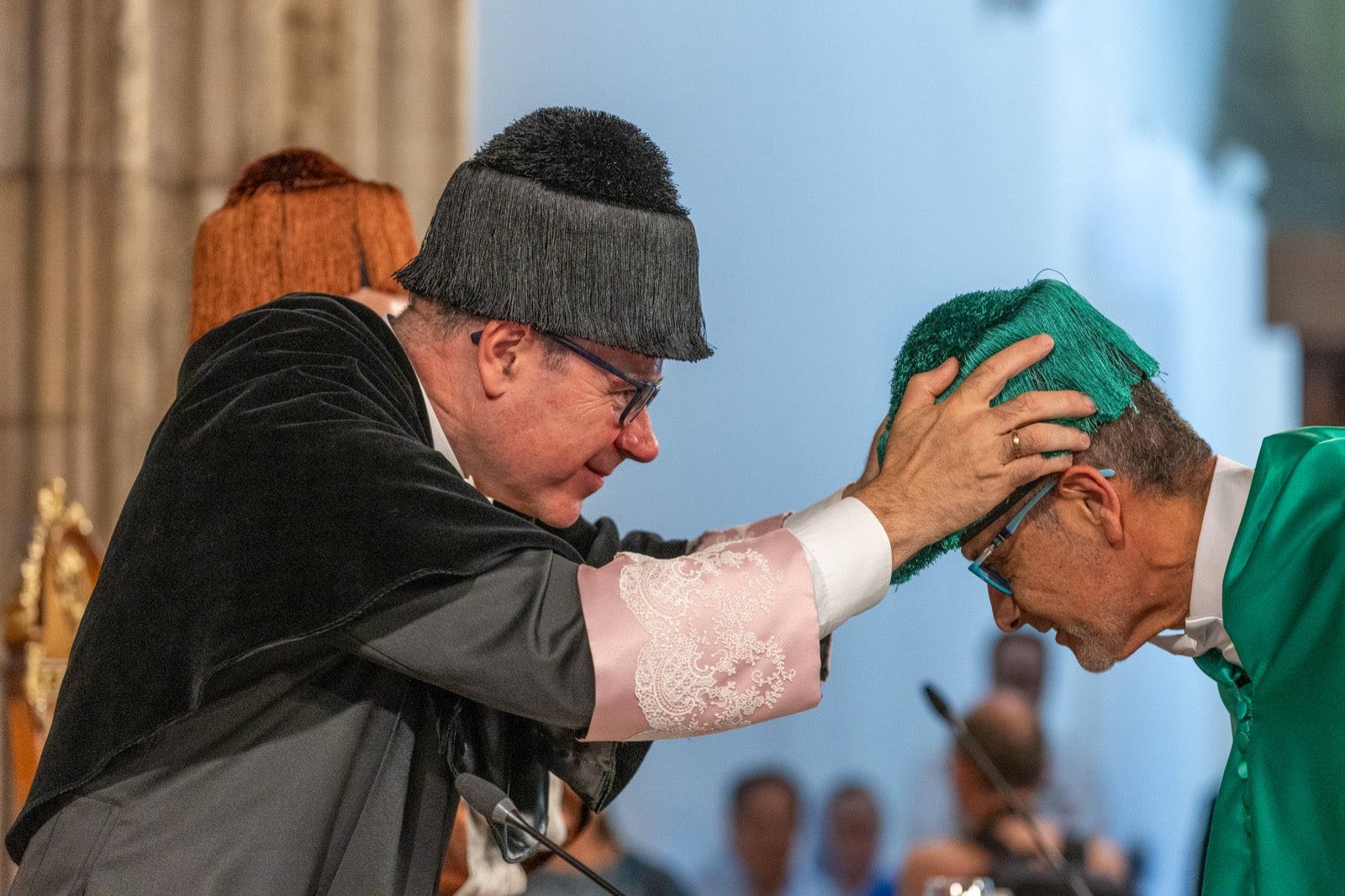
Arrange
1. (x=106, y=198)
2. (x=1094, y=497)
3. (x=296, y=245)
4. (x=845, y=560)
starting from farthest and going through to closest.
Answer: (x=106, y=198) → (x=296, y=245) → (x=1094, y=497) → (x=845, y=560)

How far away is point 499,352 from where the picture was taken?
1.89 meters

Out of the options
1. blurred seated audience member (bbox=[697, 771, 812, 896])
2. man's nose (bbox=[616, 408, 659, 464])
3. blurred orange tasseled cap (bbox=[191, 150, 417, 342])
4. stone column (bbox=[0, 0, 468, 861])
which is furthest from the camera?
blurred seated audience member (bbox=[697, 771, 812, 896])

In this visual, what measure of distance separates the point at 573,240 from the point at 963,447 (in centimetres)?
54

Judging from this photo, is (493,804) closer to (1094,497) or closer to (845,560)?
(845,560)

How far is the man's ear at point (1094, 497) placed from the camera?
200 cm

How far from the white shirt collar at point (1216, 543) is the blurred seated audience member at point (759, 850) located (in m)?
3.18

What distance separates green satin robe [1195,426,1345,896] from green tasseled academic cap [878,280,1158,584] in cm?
22

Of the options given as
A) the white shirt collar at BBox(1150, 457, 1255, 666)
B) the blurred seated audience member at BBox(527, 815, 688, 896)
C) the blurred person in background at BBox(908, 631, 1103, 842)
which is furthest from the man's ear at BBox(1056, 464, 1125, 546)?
the blurred person in background at BBox(908, 631, 1103, 842)

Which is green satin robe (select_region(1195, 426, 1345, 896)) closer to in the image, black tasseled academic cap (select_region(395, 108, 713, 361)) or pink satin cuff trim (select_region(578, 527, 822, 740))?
pink satin cuff trim (select_region(578, 527, 822, 740))

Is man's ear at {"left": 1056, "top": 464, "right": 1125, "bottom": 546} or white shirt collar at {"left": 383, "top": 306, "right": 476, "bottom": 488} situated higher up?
white shirt collar at {"left": 383, "top": 306, "right": 476, "bottom": 488}

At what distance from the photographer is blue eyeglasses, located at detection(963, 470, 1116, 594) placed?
2.00 meters

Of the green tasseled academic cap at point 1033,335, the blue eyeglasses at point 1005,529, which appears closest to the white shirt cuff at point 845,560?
the green tasseled academic cap at point 1033,335

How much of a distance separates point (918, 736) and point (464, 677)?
13.5 ft

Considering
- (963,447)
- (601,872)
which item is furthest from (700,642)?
(601,872)
